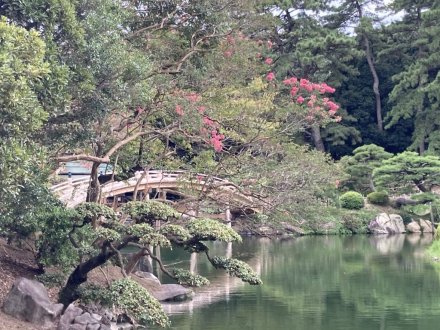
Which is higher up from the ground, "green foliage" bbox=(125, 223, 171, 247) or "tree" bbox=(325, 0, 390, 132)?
"tree" bbox=(325, 0, 390, 132)

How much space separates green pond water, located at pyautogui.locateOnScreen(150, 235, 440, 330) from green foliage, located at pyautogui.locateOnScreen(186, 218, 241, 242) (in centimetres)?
235

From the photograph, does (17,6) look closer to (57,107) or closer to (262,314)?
(57,107)

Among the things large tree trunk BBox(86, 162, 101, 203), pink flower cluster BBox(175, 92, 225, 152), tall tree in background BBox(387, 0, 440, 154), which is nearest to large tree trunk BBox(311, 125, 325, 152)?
tall tree in background BBox(387, 0, 440, 154)

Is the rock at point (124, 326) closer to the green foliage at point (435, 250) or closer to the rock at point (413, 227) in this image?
the green foliage at point (435, 250)

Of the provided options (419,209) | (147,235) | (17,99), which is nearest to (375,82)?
(419,209)

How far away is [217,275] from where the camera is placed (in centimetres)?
1717

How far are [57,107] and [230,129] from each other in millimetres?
6223

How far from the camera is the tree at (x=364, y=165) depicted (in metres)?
29.6

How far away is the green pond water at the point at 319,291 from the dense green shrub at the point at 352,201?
5.28 metres

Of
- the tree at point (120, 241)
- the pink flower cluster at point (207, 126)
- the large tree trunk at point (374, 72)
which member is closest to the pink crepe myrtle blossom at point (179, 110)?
the pink flower cluster at point (207, 126)

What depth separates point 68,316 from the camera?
32.8ft

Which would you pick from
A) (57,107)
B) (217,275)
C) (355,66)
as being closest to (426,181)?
(355,66)

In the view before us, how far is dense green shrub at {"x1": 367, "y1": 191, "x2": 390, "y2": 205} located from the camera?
29.2 m

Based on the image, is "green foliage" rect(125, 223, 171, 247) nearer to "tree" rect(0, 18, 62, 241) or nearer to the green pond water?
"tree" rect(0, 18, 62, 241)
